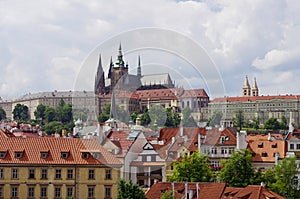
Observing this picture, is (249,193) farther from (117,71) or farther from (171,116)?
(117,71)

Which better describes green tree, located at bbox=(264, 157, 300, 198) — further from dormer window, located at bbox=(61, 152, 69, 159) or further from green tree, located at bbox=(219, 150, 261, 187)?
dormer window, located at bbox=(61, 152, 69, 159)

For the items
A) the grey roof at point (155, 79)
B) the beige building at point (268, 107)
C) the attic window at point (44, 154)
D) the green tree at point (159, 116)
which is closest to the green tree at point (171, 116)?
the green tree at point (159, 116)

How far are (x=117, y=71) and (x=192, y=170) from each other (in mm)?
25597

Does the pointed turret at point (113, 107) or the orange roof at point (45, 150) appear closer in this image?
the pointed turret at point (113, 107)

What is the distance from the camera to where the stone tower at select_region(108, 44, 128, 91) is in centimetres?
1670

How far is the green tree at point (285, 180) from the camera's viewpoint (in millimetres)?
39525

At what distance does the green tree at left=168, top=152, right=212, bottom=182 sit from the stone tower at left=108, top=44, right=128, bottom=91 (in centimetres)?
2308

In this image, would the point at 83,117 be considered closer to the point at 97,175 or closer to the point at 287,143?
the point at 97,175

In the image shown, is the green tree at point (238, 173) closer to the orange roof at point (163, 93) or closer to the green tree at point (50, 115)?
the orange roof at point (163, 93)

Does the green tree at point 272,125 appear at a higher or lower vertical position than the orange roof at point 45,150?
higher

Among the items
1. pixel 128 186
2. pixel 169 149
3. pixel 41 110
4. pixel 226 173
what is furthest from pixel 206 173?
pixel 41 110

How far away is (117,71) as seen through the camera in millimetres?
17062

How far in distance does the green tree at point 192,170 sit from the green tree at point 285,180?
3934 millimetres

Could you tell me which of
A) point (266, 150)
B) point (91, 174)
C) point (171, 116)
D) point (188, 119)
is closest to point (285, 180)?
point (266, 150)
